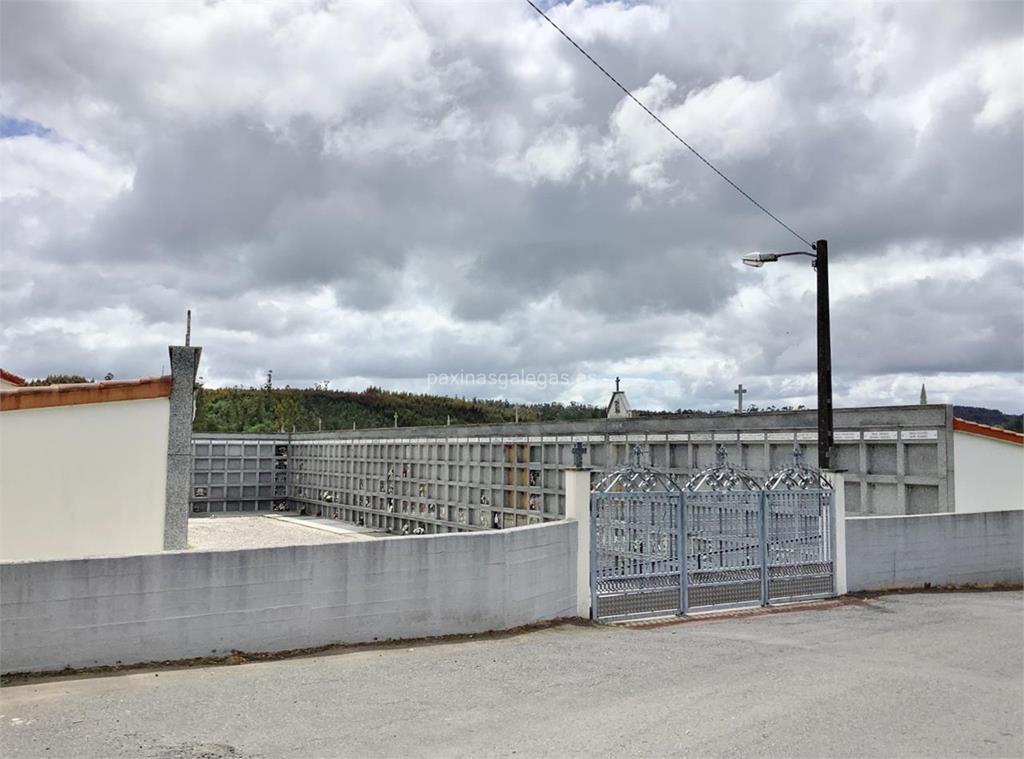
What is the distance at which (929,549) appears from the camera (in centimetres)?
1245

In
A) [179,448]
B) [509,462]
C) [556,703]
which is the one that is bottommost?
[556,703]

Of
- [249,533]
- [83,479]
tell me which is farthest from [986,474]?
[249,533]

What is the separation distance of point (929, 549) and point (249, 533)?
17305mm

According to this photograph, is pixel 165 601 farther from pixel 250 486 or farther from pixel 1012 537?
pixel 250 486

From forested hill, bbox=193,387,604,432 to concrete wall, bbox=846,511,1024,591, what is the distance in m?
27.1

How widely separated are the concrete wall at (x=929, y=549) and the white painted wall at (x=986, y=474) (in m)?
0.23

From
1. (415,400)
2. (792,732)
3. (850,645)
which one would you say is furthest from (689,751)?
(415,400)

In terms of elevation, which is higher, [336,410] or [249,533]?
[336,410]

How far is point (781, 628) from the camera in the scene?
934 centimetres

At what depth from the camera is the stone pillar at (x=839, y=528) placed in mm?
11625

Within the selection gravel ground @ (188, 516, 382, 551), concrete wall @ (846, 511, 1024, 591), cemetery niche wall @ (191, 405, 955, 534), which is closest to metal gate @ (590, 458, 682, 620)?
concrete wall @ (846, 511, 1024, 591)

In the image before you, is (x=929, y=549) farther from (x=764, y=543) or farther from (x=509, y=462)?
(x=509, y=462)

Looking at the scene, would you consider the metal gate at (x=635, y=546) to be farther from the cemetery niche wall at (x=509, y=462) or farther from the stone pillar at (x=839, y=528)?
the cemetery niche wall at (x=509, y=462)

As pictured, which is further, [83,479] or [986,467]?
[986,467]
